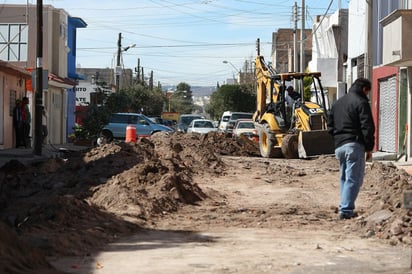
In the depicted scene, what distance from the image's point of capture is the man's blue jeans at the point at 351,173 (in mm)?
11125

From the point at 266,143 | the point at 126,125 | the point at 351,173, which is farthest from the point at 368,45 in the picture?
the point at 126,125

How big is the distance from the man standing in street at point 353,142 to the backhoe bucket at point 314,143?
1254 centimetres

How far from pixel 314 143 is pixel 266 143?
11.7 feet

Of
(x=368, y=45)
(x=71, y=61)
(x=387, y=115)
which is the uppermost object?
(x=71, y=61)

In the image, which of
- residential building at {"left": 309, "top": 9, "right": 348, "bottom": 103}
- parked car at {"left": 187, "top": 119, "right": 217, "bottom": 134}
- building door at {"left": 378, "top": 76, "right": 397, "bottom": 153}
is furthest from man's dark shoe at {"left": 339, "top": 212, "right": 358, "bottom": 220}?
residential building at {"left": 309, "top": 9, "right": 348, "bottom": 103}

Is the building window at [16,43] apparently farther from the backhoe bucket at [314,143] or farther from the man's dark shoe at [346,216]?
the man's dark shoe at [346,216]

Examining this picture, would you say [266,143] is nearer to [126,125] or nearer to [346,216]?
[126,125]

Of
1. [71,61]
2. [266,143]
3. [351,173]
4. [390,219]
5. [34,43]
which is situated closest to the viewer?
[390,219]

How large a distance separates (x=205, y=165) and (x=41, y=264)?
42.2 ft

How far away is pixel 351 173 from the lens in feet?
36.8

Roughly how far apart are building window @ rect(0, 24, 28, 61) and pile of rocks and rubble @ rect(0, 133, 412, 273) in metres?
21.8

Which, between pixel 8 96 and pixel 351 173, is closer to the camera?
pixel 351 173

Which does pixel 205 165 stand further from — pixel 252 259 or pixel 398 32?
pixel 252 259

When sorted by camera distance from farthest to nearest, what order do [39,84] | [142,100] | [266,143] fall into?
[142,100], [266,143], [39,84]
